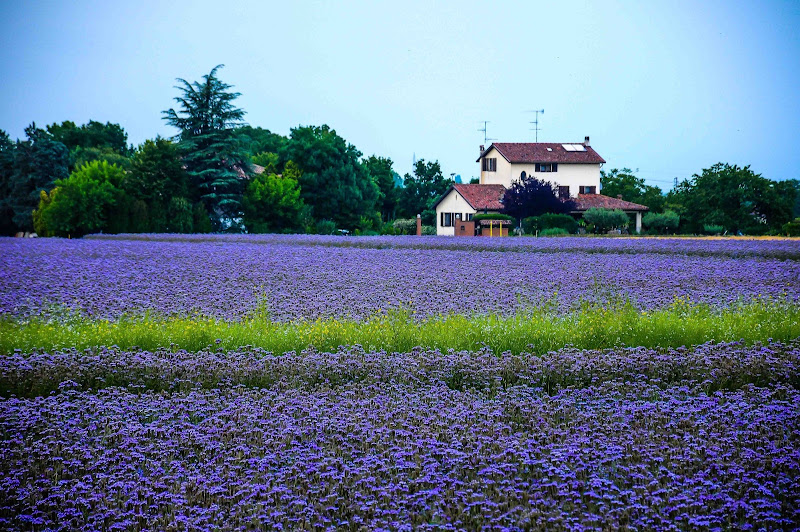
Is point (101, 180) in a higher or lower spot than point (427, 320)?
higher

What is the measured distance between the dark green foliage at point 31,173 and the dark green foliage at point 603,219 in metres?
48.2

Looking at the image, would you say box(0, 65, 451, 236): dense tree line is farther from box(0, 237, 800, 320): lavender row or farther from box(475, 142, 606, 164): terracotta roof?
box(0, 237, 800, 320): lavender row

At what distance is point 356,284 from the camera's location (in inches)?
513

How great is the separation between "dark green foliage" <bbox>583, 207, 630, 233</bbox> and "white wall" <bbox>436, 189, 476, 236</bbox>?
42.0ft

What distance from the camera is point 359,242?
101 feet

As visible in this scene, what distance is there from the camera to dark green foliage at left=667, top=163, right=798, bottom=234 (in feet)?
183

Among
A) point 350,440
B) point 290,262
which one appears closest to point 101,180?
point 290,262

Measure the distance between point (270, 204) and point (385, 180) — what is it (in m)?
30.9

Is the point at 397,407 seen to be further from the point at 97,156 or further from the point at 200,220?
the point at 97,156

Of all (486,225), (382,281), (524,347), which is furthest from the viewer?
(486,225)

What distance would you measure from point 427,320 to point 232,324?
2.40 metres

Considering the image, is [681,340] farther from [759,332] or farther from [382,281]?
[382,281]

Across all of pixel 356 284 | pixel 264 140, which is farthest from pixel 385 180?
pixel 356 284

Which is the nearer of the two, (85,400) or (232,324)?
(85,400)
